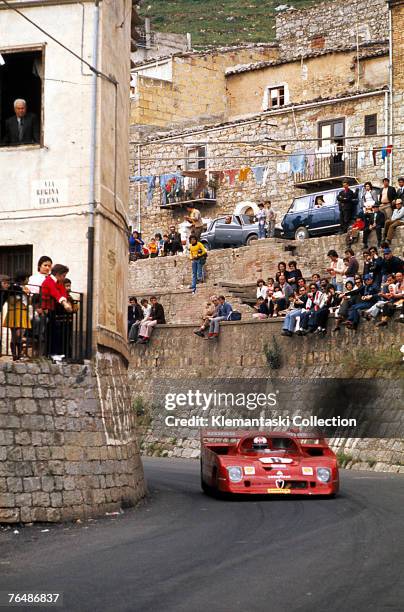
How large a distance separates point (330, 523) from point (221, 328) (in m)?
20.3

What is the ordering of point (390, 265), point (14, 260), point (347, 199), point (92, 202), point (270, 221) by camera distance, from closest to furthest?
point (92, 202)
point (14, 260)
point (390, 265)
point (347, 199)
point (270, 221)

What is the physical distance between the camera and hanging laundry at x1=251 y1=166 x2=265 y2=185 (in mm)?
57750

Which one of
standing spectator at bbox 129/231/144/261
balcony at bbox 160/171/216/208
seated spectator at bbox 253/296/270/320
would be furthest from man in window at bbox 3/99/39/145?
balcony at bbox 160/171/216/208

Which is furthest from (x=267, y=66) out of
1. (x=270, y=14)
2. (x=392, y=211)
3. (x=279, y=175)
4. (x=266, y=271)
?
(x=270, y=14)

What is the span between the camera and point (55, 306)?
21.3m

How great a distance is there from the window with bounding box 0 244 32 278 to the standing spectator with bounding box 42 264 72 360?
1658 mm

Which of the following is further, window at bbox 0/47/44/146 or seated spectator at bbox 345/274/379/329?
seated spectator at bbox 345/274/379/329

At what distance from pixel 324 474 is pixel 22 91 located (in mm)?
8228

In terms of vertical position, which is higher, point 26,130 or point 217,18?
point 217,18

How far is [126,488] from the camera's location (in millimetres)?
21969

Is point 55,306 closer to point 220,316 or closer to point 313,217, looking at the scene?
point 220,316

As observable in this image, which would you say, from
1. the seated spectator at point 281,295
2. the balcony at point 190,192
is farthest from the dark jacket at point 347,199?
the balcony at point 190,192

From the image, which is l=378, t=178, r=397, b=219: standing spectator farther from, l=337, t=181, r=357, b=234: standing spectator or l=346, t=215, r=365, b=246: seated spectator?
l=337, t=181, r=357, b=234: standing spectator

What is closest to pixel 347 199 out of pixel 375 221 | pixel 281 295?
pixel 375 221
